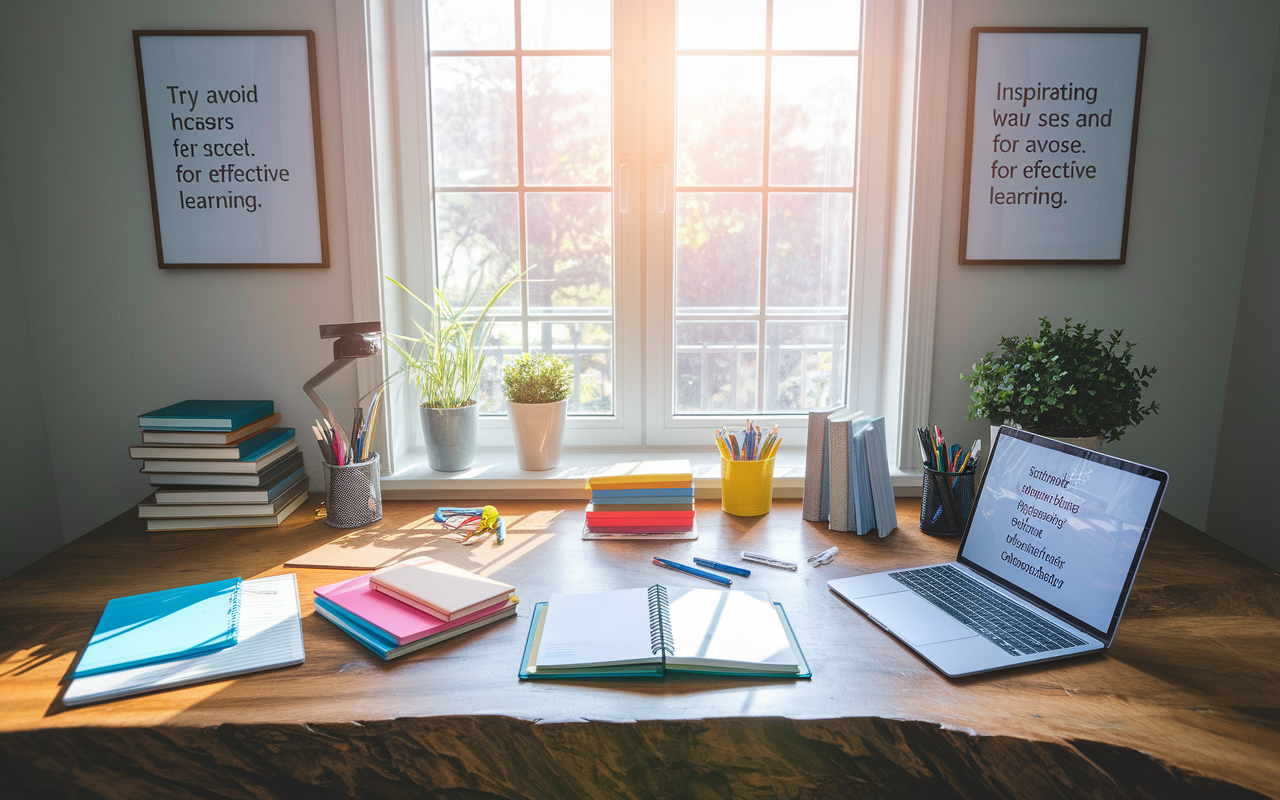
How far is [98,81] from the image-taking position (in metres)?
1.60

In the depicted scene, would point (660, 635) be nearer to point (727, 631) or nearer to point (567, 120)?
point (727, 631)

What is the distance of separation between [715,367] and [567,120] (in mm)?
750

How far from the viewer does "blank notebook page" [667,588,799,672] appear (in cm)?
98

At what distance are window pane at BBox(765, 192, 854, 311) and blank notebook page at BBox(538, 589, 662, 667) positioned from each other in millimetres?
1017

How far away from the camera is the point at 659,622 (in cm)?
106

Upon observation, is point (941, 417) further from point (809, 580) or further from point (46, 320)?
point (46, 320)

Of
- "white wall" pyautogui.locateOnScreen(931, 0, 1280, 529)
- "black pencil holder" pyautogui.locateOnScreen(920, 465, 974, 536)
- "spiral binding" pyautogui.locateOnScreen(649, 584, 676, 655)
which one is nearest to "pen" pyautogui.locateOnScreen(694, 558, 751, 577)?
"spiral binding" pyautogui.locateOnScreen(649, 584, 676, 655)

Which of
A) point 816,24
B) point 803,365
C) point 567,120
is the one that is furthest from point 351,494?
point 816,24

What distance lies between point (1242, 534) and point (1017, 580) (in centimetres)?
100

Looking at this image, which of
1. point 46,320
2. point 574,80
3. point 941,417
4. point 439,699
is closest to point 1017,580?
point 941,417

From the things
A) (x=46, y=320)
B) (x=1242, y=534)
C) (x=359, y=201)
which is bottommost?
(x=1242, y=534)

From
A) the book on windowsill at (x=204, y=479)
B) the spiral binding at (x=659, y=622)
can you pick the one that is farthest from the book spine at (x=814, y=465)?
the book on windowsill at (x=204, y=479)

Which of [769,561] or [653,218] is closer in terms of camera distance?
[769,561]

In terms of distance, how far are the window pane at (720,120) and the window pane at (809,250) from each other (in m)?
0.13
